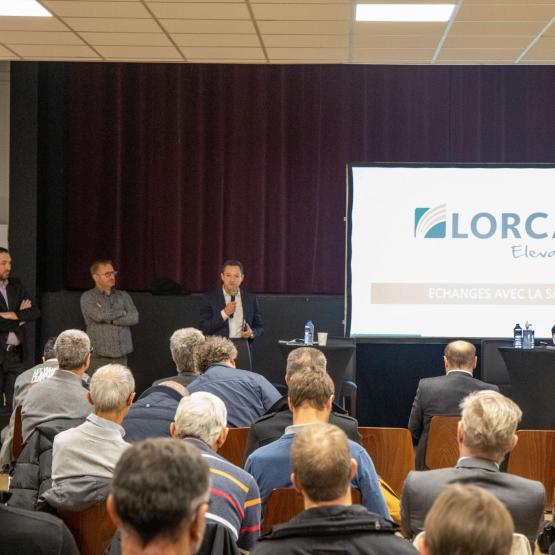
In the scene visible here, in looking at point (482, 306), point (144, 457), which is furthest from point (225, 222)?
point (144, 457)

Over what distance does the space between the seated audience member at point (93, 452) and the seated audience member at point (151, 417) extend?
47cm

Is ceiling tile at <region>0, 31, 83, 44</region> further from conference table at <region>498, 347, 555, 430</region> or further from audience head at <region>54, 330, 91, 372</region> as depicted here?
conference table at <region>498, 347, 555, 430</region>

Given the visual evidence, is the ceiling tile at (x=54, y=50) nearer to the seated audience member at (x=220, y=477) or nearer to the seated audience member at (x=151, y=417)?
the seated audience member at (x=151, y=417)

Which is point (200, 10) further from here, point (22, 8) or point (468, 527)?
point (468, 527)

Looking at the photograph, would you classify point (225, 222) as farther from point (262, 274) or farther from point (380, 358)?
point (380, 358)

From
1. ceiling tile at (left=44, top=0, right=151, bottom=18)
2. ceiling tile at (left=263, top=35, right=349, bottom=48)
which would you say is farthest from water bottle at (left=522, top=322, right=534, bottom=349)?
ceiling tile at (left=44, top=0, right=151, bottom=18)

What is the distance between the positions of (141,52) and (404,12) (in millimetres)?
2128

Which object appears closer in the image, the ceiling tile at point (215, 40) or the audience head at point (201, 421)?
the audience head at point (201, 421)

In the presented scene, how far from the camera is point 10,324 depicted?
7652 mm

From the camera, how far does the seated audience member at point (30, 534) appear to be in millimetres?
2098

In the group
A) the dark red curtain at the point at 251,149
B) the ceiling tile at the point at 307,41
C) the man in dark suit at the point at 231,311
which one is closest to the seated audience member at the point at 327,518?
the ceiling tile at the point at 307,41

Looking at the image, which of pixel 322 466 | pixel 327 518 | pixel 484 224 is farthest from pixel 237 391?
pixel 484 224

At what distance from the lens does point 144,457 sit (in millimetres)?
1565

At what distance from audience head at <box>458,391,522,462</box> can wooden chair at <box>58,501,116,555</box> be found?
1192 mm
